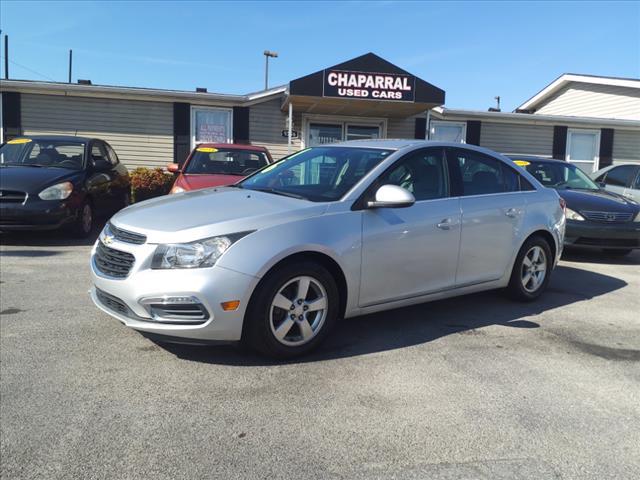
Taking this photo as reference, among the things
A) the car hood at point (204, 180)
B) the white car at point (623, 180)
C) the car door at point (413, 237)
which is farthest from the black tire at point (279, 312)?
the white car at point (623, 180)

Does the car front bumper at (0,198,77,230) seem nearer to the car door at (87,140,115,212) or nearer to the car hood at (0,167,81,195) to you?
the car hood at (0,167,81,195)

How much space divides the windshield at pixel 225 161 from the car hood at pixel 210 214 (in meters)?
4.60

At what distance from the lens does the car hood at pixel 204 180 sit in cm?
802

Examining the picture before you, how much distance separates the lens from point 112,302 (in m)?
3.74

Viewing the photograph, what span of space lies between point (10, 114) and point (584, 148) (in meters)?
16.3

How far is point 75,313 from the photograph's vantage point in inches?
186

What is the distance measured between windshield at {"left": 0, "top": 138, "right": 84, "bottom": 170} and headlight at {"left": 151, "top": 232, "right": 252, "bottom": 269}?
6.17m

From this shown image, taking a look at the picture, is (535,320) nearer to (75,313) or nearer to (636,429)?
(636,429)

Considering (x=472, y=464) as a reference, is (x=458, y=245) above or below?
above

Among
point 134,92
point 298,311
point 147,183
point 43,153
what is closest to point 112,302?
point 298,311

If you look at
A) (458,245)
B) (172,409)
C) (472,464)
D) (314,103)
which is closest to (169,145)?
(314,103)

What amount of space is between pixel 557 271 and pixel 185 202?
5355 millimetres

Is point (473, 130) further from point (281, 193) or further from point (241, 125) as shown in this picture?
point (281, 193)

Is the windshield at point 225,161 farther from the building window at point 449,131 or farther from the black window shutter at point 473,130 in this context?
the black window shutter at point 473,130
